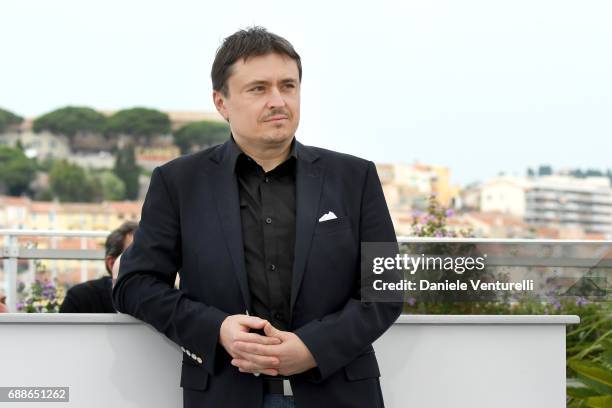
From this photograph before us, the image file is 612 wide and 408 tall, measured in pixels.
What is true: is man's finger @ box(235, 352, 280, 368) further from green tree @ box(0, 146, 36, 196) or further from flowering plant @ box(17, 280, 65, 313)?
green tree @ box(0, 146, 36, 196)

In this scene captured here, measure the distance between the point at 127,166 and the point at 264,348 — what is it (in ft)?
339

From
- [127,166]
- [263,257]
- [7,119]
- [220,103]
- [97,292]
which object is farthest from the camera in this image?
[7,119]

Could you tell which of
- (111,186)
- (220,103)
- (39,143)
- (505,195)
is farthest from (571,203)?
(220,103)

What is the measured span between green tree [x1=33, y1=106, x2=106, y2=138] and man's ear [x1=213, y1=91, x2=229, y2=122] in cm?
10697

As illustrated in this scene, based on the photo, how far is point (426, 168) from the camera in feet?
378

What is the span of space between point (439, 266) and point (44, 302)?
3.23 meters

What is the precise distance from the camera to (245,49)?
5.82 feet

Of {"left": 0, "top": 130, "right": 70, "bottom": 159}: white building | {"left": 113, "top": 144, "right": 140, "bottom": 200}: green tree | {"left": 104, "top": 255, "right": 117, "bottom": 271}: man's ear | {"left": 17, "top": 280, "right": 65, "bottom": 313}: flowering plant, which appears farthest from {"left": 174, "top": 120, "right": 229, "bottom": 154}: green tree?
{"left": 104, "top": 255, "right": 117, "bottom": 271}: man's ear

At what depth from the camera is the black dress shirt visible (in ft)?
5.61

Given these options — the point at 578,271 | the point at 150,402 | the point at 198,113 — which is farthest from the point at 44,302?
the point at 198,113

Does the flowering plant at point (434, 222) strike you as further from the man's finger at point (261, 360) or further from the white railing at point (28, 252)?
the man's finger at point (261, 360)

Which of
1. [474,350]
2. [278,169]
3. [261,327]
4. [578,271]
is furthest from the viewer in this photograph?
[578,271]

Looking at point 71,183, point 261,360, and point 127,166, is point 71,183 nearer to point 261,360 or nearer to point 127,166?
point 127,166

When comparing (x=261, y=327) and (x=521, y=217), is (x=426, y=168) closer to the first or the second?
(x=521, y=217)
